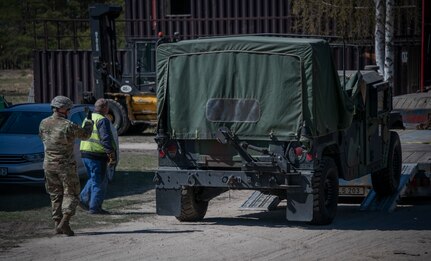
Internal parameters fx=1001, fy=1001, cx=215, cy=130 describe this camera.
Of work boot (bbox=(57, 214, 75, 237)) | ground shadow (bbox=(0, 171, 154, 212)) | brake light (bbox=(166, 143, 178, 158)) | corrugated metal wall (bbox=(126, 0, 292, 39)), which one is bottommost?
ground shadow (bbox=(0, 171, 154, 212))

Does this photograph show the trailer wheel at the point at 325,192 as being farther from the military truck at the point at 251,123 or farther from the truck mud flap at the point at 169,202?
the truck mud flap at the point at 169,202

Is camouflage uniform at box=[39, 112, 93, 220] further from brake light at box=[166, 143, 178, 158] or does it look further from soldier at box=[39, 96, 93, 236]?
brake light at box=[166, 143, 178, 158]

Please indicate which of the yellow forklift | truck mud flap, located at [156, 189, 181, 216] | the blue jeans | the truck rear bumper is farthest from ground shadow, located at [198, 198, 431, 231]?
the yellow forklift

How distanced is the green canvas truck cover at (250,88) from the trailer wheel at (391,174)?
2329mm

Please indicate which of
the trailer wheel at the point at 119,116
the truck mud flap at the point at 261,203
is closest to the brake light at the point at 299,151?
the truck mud flap at the point at 261,203

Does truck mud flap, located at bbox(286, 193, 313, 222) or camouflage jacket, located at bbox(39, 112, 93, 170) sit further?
truck mud flap, located at bbox(286, 193, 313, 222)

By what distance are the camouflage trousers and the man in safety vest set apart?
222 centimetres

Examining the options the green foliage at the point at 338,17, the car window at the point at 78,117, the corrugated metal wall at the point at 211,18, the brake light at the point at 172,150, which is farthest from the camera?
the corrugated metal wall at the point at 211,18

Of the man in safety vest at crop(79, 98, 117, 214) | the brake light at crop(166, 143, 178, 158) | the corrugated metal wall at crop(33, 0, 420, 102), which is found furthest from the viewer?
the corrugated metal wall at crop(33, 0, 420, 102)

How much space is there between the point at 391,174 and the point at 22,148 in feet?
20.4

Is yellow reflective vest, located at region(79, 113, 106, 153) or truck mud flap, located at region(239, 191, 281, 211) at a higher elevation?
yellow reflective vest, located at region(79, 113, 106, 153)

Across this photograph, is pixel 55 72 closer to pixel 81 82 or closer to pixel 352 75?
pixel 81 82

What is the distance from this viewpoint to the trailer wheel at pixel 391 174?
15992 millimetres

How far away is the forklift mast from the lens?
29.3m
